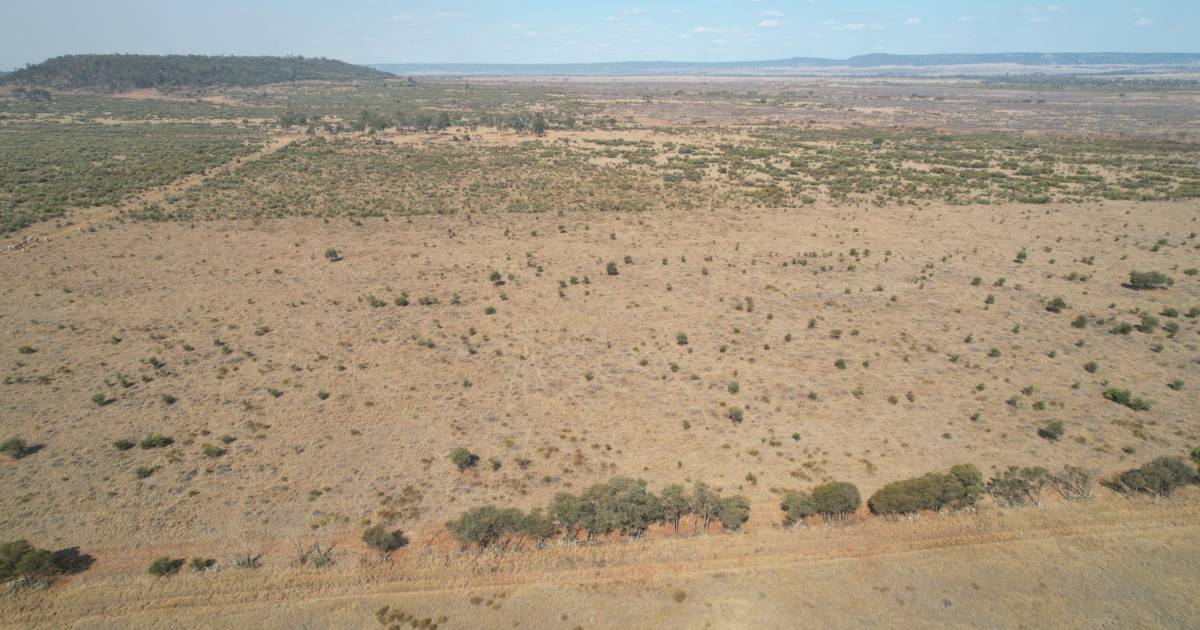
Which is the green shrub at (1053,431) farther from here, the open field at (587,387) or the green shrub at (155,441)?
the green shrub at (155,441)

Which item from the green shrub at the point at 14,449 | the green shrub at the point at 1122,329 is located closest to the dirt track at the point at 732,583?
the green shrub at the point at 14,449

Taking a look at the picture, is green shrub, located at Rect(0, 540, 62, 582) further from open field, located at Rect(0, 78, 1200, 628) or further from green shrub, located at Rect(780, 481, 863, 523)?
green shrub, located at Rect(780, 481, 863, 523)

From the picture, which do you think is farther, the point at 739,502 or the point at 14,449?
the point at 14,449

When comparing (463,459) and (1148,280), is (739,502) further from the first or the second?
(1148,280)

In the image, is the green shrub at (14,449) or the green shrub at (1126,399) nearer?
the green shrub at (14,449)

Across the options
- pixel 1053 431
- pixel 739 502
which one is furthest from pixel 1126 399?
pixel 739 502

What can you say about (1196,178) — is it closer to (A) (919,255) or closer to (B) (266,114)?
(A) (919,255)
